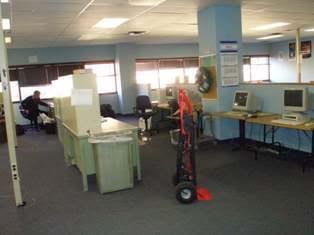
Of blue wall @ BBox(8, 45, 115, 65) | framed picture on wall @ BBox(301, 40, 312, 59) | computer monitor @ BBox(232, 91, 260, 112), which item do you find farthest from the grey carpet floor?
framed picture on wall @ BBox(301, 40, 312, 59)

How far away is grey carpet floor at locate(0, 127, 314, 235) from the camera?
9.28 ft

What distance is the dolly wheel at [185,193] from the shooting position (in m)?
3.29

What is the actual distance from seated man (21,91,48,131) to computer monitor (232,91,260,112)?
615cm

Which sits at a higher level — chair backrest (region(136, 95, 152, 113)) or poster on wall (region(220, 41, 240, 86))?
poster on wall (region(220, 41, 240, 86))

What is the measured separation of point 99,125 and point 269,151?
2.77 meters

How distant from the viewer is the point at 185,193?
330 cm

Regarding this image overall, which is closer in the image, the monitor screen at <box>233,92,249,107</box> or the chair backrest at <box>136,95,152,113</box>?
the monitor screen at <box>233,92,249,107</box>

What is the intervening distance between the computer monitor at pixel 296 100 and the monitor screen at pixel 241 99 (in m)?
0.79

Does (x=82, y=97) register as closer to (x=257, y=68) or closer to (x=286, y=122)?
(x=286, y=122)

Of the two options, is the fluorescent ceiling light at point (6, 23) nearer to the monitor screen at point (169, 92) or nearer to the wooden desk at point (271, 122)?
the monitor screen at point (169, 92)

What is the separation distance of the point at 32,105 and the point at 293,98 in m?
7.32

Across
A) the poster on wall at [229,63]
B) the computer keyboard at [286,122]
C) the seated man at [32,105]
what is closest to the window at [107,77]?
the seated man at [32,105]

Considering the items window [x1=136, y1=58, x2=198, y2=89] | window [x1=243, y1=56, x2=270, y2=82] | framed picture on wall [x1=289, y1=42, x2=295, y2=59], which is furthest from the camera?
window [x1=243, y1=56, x2=270, y2=82]

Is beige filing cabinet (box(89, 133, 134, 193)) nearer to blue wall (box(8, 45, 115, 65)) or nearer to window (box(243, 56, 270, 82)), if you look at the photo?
blue wall (box(8, 45, 115, 65))
